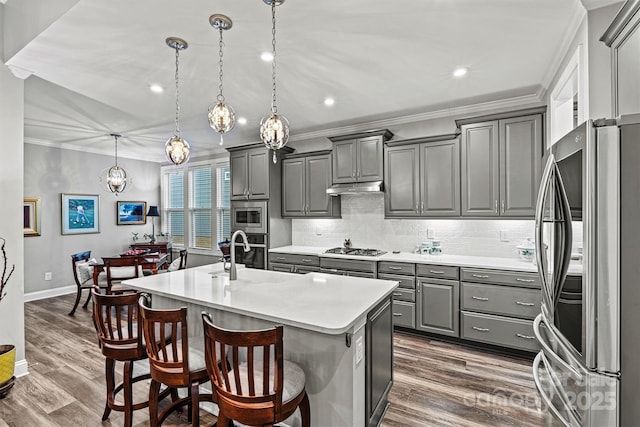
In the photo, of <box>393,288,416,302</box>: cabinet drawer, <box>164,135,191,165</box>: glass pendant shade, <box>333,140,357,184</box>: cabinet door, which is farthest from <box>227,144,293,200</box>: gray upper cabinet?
<box>393,288,416,302</box>: cabinet drawer

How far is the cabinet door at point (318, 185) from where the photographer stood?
186 inches

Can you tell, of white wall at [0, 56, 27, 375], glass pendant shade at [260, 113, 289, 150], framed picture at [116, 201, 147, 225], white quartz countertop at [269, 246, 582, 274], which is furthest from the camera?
framed picture at [116, 201, 147, 225]

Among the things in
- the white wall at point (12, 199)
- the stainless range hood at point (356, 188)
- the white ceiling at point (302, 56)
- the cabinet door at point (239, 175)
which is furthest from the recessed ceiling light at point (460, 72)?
the white wall at point (12, 199)

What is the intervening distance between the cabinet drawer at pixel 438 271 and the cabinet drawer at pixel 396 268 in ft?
0.24

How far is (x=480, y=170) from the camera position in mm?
3611

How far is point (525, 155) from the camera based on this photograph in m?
3.35

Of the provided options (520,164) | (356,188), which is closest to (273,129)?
(356,188)

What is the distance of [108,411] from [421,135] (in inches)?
174

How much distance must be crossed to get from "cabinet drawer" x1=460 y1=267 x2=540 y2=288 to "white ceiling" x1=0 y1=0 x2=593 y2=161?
198 cm

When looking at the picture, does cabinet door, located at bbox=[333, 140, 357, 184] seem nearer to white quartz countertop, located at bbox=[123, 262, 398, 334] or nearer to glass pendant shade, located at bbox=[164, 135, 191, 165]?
white quartz countertop, located at bbox=[123, 262, 398, 334]

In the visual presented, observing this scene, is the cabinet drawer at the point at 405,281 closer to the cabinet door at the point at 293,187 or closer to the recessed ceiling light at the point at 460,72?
the cabinet door at the point at 293,187

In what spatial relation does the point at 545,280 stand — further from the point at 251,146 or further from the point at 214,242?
the point at 214,242

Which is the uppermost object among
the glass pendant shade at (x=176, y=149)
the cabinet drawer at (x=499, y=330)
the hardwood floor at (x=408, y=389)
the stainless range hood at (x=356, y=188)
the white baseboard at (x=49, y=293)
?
the glass pendant shade at (x=176, y=149)

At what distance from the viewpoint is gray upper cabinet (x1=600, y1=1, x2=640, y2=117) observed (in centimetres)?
155
